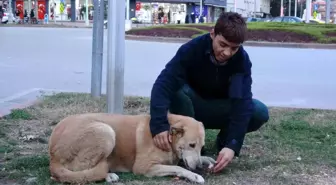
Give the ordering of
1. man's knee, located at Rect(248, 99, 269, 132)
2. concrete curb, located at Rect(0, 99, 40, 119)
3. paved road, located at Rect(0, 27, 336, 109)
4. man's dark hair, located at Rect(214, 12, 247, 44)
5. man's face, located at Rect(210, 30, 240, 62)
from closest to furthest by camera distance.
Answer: man's dark hair, located at Rect(214, 12, 247, 44) → man's face, located at Rect(210, 30, 240, 62) → man's knee, located at Rect(248, 99, 269, 132) → concrete curb, located at Rect(0, 99, 40, 119) → paved road, located at Rect(0, 27, 336, 109)

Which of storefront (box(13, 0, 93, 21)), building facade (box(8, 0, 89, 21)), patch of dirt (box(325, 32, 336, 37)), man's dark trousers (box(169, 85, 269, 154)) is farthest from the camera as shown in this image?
building facade (box(8, 0, 89, 21))

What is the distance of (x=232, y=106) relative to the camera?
474cm

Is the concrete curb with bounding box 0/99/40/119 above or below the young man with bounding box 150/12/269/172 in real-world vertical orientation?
below

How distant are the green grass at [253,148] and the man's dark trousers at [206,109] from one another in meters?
0.35

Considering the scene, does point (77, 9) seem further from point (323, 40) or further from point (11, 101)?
point (11, 101)

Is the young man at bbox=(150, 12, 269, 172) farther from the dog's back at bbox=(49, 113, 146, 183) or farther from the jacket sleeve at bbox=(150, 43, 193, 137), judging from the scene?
the dog's back at bbox=(49, 113, 146, 183)

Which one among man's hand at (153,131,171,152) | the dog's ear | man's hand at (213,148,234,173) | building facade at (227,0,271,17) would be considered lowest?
man's hand at (213,148,234,173)

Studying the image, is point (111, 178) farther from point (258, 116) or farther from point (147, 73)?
point (147, 73)

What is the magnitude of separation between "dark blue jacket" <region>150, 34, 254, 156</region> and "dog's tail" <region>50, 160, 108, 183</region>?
65 centimetres

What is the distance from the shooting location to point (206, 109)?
5.09 meters

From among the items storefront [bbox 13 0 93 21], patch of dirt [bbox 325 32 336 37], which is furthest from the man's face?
storefront [bbox 13 0 93 21]

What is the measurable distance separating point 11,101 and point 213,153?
4144 millimetres

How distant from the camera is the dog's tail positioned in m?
4.16

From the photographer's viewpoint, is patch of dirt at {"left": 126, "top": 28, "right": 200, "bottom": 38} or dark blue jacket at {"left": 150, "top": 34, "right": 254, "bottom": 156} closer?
dark blue jacket at {"left": 150, "top": 34, "right": 254, "bottom": 156}
